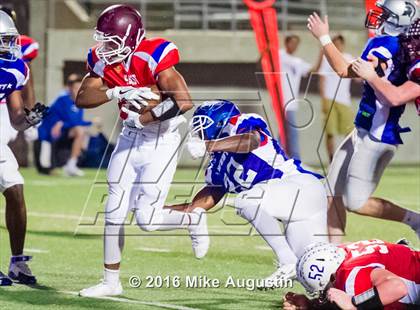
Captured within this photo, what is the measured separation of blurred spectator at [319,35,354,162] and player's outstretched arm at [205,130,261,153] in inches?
347

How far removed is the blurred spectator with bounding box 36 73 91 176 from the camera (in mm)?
16453

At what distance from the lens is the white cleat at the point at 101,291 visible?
261 inches

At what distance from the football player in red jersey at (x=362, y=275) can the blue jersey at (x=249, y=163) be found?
95 centimetres

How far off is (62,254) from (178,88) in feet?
8.18

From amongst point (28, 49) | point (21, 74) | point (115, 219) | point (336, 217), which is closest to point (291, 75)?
point (28, 49)

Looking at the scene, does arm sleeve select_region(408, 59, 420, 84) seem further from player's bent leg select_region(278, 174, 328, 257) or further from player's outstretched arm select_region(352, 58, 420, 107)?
player's bent leg select_region(278, 174, 328, 257)

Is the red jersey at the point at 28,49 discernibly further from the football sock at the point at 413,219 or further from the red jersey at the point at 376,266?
the red jersey at the point at 376,266

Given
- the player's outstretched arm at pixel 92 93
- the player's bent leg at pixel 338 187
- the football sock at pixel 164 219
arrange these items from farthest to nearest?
the player's bent leg at pixel 338 187 → the player's outstretched arm at pixel 92 93 → the football sock at pixel 164 219

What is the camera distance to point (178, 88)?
6.66m

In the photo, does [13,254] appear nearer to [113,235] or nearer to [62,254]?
[113,235]

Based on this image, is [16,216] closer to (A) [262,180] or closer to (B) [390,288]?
(A) [262,180]

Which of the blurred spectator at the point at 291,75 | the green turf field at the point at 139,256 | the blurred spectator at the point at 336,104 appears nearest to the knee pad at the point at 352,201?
the green turf field at the point at 139,256

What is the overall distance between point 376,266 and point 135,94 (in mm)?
1935

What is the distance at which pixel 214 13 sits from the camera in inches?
766
